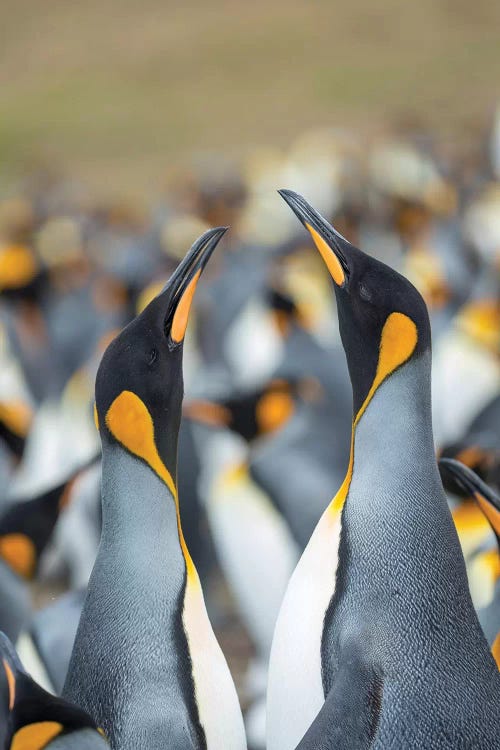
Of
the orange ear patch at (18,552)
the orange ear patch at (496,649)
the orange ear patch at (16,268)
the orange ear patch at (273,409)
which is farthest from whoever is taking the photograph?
the orange ear patch at (16,268)

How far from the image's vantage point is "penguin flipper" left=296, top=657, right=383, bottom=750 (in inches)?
69.8

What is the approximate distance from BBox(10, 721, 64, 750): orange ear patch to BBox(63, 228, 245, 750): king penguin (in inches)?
13.2

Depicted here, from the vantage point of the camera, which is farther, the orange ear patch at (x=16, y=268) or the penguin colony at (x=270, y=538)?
the orange ear patch at (x=16, y=268)

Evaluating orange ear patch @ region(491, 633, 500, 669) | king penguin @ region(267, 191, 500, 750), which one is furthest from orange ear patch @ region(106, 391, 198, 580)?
orange ear patch @ region(491, 633, 500, 669)

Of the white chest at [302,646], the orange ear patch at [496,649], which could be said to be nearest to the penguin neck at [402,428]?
the white chest at [302,646]

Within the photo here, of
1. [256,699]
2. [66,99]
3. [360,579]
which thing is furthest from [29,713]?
[66,99]

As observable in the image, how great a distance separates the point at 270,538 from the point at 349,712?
1858 millimetres

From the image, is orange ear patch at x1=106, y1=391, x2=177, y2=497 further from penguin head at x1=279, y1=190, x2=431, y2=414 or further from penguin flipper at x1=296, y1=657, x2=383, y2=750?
penguin flipper at x1=296, y1=657, x2=383, y2=750

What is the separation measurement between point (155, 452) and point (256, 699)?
1.75 metres

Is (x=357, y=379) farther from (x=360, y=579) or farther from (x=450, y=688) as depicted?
(x=450, y=688)

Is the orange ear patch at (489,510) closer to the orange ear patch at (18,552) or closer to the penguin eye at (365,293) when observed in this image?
the penguin eye at (365,293)

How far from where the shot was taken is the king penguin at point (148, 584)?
6.30 ft

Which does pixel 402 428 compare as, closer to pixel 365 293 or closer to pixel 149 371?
pixel 365 293

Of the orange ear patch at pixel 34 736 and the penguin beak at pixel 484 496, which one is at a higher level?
the orange ear patch at pixel 34 736
